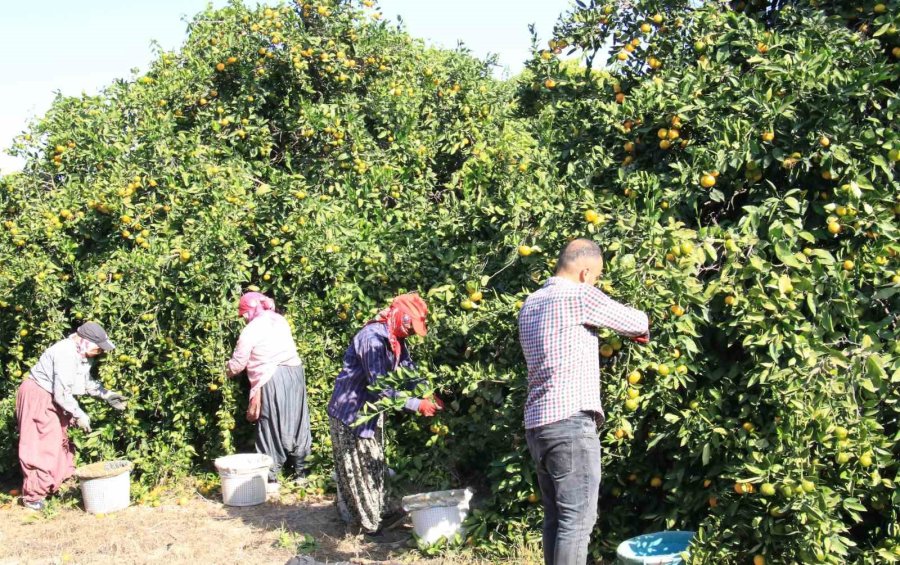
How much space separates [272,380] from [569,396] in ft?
11.4

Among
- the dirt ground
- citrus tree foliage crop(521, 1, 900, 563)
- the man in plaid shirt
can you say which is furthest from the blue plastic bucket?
the dirt ground

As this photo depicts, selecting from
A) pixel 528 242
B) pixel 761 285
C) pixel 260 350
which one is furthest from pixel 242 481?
pixel 761 285

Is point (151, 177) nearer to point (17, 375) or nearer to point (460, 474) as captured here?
point (17, 375)

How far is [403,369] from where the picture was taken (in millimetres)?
4457

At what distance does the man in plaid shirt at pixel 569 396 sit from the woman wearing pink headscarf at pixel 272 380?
129 inches

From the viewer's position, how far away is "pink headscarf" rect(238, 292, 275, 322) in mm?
6492

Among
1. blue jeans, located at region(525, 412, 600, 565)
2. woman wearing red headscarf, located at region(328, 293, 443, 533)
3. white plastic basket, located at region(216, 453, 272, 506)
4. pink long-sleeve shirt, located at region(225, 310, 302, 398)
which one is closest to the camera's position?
blue jeans, located at region(525, 412, 600, 565)

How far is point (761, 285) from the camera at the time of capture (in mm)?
3785

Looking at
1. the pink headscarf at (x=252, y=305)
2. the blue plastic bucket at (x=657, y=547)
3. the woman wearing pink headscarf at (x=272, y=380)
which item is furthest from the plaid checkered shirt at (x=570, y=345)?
the pink headscarf at (x=252, y=305)

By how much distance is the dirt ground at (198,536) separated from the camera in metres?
5.07

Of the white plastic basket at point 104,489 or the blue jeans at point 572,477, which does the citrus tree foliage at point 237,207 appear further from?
the blue jeans at point 572,477

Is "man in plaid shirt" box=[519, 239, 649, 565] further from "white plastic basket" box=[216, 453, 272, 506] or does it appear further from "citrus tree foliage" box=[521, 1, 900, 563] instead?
"white plastic basket" box=[216, 453, 272, 506]

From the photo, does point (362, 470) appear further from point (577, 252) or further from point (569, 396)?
point (577, 252)

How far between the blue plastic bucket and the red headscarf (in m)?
1.65
